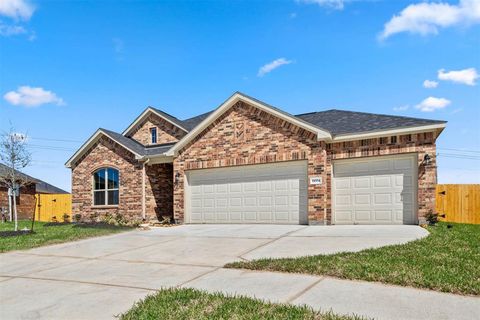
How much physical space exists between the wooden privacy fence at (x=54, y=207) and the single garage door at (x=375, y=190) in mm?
16557

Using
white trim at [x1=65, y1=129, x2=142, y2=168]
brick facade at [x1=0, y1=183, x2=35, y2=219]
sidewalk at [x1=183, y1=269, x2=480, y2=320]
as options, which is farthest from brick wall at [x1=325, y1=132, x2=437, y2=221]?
brick facade at [x1=0, y1=183, x2=35, y2=219]

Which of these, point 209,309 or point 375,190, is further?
point 375,190

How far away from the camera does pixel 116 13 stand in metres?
11.0

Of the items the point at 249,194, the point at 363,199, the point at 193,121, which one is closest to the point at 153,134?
the point at 193,121

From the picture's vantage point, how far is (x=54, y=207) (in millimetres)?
23109

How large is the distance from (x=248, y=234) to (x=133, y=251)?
146 inches

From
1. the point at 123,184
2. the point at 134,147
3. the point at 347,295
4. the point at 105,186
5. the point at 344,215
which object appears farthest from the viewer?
the point at 105,186

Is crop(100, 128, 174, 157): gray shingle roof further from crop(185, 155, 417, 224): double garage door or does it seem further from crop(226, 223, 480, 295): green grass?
crop(226, 223, 480, 295): green grass

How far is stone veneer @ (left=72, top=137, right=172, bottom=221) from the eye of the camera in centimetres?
1816

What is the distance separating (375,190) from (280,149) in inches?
150

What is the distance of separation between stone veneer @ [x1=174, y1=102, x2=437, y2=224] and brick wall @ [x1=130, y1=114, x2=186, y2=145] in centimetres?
470

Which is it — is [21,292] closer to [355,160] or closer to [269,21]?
[269,21]

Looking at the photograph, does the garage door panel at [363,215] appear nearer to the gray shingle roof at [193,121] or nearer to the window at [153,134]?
the gray shingle roof at [193,121]

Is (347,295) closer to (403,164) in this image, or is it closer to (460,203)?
(403,164)
